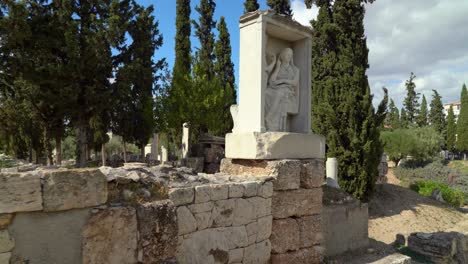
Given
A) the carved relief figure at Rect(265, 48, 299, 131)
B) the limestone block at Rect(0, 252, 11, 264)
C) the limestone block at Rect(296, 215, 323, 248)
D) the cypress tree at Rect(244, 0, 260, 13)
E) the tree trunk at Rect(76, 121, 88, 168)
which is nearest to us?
the limestone block at Rect(0, 252, 11, 264)

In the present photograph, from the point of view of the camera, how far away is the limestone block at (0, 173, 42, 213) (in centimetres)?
238

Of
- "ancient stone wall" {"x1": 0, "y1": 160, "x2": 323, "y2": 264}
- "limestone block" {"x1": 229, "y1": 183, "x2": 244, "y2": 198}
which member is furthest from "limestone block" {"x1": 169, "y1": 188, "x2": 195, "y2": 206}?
"limestone block" {"x1": 229, "y1": 183, "x2": 244, "y2": 198}

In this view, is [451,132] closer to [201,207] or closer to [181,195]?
[201,207]

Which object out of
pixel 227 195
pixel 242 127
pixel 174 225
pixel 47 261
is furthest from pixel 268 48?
pixel 47 261

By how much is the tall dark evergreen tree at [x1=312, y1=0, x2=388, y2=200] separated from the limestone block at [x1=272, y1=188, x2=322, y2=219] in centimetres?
831

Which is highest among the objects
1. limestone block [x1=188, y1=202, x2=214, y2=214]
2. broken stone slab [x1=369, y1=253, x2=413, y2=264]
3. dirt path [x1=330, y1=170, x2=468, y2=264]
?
limestone block [x1=188, y1=202, x2=214, y2=214]

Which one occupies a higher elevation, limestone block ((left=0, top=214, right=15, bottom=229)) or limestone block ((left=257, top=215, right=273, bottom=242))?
limestone block ((left=0, top=214, right=15, bottom=229))

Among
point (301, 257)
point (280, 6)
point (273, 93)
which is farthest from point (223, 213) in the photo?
point (280, 6)

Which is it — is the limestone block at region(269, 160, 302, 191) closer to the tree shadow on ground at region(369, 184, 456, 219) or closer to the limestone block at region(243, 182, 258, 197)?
the limestone block at region(243, 182, 258, 197)

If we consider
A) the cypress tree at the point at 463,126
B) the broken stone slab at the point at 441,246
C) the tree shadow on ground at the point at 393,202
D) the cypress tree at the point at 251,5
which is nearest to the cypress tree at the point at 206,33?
the cypress tree at the point at 251,5

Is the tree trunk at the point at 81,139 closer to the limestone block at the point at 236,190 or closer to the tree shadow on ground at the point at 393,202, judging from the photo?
the tree shadow on ground at the point at 393,202

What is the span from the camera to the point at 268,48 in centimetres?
510

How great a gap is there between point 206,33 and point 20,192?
2331 cm

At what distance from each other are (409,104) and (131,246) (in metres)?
44.3
